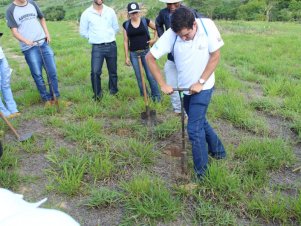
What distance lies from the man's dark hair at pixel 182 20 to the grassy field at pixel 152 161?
140cm

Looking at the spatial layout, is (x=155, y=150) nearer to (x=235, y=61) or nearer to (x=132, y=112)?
(x=132, y=112)

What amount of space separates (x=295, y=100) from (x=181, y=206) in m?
3.31

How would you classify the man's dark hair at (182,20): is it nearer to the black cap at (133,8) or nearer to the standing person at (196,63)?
the standing person at (196,63)

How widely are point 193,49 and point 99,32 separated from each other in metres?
2.75

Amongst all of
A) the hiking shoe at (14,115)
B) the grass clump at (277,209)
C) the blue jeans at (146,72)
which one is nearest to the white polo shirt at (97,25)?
the blue jeans at (146,72)

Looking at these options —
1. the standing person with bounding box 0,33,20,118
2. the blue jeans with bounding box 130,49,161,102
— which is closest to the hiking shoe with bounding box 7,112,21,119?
the standing person with bounding box 0,33,20,118

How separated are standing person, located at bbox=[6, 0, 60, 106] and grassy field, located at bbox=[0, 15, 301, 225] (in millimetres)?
671

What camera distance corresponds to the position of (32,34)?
543cm

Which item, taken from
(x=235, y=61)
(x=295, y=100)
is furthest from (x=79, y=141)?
(x=235, y=61)

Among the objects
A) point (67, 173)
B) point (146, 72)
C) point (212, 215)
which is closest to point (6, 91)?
point (146, 72)

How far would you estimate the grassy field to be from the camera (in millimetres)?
3188

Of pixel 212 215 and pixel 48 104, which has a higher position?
pixel 48 104

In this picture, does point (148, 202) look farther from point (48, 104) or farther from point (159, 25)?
point (48, 104)

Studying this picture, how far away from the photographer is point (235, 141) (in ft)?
14.8
